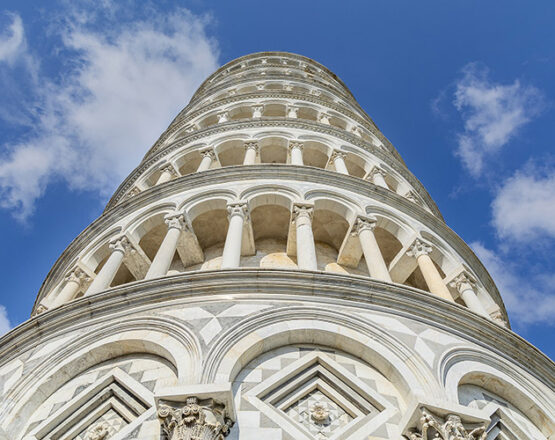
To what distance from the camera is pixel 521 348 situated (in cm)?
878

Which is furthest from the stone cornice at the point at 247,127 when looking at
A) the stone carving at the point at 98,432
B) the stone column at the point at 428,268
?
the stone carving at the point at 98,432

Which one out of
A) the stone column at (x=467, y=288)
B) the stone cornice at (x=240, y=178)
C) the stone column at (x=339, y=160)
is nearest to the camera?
the stone column at (x=467, y=288)

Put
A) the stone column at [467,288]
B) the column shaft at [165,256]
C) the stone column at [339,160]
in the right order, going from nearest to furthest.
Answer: the column shaft at [165,256] → the stone column at [467,288] → the stone column at [339,160]

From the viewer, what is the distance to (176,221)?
12.7 metres

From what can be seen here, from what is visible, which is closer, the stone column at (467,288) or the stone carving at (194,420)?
the stone carving at (194,420)

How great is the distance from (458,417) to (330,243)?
26.7 ft

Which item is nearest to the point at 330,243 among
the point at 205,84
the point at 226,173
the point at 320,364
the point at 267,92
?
the point at 226,173

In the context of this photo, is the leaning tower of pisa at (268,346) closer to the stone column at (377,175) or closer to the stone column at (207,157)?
the stone column at (207,157)

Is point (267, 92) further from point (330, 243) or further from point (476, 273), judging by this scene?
point (476, 273)

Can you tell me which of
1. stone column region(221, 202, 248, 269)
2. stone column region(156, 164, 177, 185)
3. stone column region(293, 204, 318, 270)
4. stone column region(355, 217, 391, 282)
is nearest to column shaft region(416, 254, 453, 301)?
stone column region(355, 217, 391, 282)

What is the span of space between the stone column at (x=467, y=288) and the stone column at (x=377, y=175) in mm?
5118

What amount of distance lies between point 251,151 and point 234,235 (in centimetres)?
633

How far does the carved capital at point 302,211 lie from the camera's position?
41.2ft

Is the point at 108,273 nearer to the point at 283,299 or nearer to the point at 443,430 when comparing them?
the point at 283,299
